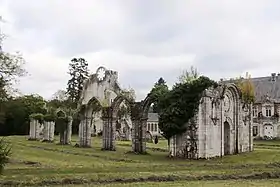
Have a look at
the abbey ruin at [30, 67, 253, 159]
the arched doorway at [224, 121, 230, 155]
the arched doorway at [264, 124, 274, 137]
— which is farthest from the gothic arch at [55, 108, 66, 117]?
the arched doorway at [264, 124, 274, 137]

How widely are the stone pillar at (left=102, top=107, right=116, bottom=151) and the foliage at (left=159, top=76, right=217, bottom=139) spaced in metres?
9.30

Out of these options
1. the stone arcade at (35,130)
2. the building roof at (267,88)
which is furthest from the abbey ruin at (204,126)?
the building roof at (267,88)

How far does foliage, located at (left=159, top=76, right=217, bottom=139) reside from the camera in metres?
38.8

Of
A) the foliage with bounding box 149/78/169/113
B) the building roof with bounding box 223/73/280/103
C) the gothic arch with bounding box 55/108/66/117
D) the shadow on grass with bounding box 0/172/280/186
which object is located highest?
the building roof with bounding box 223/73/280/103

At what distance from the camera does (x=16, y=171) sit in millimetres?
23641

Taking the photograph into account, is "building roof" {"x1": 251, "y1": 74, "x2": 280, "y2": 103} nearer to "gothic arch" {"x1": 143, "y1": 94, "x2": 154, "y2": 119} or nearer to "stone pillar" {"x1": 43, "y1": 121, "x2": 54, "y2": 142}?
"stone pillar" {"x1": 43, "y1": 121, "x2": 54, "y2": 142}

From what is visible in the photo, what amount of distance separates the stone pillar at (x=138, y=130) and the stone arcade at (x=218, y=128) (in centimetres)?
475

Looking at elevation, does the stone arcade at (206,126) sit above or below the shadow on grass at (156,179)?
above

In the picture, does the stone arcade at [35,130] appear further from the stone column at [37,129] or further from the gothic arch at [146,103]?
the gothic arch at [146,103]

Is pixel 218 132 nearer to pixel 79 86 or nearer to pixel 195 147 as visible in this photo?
pixel 195 147

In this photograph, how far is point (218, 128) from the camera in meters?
41.8

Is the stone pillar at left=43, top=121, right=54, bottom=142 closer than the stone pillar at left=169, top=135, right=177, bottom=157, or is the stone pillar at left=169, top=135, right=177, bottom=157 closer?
the stone pillar at left=169, top=135, right=177, bottom=157

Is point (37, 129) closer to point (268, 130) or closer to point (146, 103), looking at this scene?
point (146, 103)

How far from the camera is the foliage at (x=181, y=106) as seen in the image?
3878 centimetres
